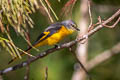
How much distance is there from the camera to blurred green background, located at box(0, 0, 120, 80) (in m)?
3.97

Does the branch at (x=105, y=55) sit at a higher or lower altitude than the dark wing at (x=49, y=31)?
lower

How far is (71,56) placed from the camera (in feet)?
14.6

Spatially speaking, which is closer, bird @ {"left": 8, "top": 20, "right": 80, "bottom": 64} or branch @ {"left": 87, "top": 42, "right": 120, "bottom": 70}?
bird @ {"left": 8, "top": 20, "right": 80, "bottom": 64}

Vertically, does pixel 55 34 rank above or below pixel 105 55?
above

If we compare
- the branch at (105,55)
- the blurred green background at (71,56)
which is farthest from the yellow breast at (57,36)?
the branch at (105,55)

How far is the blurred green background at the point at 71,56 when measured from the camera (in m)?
3.97

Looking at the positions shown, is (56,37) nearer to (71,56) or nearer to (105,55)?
(71,56)

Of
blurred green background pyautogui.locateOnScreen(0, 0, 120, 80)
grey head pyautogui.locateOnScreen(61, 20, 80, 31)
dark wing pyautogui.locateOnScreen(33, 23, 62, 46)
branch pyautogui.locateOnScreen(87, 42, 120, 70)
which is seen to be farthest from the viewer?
branch pyautogui.locateOnScreen(87, 42, 120, 70)

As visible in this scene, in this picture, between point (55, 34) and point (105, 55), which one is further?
point (105, 55)

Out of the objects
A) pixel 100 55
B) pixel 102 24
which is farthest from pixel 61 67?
pixel 102 24

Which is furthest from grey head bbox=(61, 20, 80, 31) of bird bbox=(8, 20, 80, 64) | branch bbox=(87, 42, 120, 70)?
branch bbox=(87, 42, 120, 70)

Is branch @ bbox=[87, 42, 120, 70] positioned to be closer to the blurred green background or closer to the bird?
the blurred green background

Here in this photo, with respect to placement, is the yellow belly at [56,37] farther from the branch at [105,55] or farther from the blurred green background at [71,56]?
the branch at [105,55]

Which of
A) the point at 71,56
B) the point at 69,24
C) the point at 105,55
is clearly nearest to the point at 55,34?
the point at 69,24
